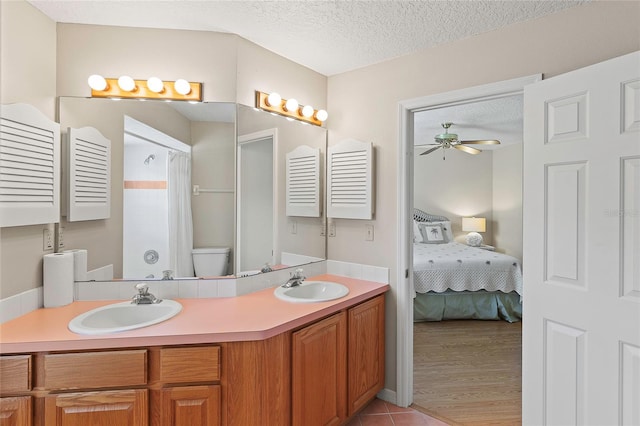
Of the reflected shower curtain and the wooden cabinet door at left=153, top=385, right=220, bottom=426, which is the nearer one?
the wooden cabinet door at left=153, top=385, right=220, bottom=426

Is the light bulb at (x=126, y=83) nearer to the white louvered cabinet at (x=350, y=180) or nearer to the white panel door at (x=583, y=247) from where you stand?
the white louvered cabinet at (x=350, y=180)

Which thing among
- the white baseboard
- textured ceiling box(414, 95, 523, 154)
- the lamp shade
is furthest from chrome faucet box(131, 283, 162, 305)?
→ the lamp shade

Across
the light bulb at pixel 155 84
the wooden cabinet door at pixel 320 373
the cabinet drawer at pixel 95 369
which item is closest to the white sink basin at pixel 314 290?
the wooden cabinet door at pixel 320 373

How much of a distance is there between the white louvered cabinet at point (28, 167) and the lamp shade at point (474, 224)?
6.11 metres

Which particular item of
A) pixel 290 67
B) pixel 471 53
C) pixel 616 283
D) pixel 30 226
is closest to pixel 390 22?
pixel 471 53

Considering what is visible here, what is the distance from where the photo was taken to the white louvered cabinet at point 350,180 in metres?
2.44

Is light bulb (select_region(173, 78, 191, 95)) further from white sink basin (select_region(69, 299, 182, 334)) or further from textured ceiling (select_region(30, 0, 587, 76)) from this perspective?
white sink basin (select_region(69, 299, 182, 334))

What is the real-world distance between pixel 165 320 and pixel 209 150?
1005 millimetres

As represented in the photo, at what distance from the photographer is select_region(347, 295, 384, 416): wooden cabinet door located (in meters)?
2.09

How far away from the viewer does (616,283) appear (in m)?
1.46

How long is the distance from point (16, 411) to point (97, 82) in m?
1.60

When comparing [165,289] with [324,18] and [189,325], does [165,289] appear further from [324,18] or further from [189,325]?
[324,18]

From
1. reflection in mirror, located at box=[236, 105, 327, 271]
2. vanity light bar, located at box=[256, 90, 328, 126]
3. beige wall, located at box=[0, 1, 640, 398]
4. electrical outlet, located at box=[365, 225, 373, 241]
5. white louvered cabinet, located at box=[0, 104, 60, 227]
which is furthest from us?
electrical outlet, located at box=[365, 225, 373, 241]

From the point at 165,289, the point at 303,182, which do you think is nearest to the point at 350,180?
the point at 303,182
